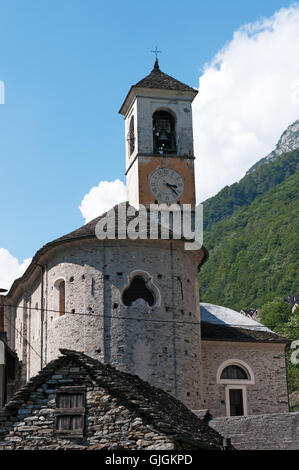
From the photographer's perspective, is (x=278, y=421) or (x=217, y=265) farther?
(x=217, y=265)

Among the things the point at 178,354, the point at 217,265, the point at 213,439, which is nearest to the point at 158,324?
the point at 178,354

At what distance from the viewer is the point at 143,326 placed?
2448 centimetres

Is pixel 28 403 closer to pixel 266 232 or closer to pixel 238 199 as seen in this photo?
pixel 266 232

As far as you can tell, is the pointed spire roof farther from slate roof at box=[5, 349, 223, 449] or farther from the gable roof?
slate roof at box=[5, 349, 223, 449]

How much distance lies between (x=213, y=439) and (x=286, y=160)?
369ft

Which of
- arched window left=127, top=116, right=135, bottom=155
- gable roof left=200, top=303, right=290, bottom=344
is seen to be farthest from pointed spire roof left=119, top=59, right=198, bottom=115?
gable roof left=200, top=303, right=290, bottom=344

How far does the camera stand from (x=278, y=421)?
64.4 feet

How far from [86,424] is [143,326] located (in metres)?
11.2

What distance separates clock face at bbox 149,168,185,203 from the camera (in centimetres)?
3394

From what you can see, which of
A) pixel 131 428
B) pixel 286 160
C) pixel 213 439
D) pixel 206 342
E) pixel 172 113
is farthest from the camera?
pixel 286 160

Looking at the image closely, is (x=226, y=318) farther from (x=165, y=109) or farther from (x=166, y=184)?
(x=165, y=109)

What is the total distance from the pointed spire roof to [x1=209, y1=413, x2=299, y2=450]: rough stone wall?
18168 millimetres

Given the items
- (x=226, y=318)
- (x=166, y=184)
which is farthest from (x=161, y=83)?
(x=226, y=318)

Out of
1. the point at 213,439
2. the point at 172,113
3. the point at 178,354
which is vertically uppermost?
the point at 172,113
